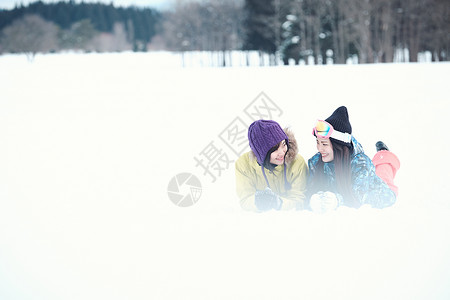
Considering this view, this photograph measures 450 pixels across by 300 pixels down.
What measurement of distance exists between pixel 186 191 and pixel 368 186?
2434 millimetres

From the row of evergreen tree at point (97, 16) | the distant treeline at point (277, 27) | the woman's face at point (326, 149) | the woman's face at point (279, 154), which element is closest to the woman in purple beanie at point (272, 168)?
the woman's face at point (279, 154)

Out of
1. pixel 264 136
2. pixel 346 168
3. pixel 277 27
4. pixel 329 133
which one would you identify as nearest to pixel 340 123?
pixel 329 133

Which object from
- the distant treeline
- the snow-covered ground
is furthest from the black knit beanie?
the distant treeline

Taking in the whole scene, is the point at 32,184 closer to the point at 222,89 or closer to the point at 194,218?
the point at 194,218

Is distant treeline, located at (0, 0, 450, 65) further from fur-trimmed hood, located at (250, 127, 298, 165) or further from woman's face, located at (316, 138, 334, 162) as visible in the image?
woman's face, located at (316, 138, 334, 162)

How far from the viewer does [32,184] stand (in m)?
6.14

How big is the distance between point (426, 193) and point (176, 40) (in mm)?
25754

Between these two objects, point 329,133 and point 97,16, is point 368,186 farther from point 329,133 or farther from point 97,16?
point 97,16

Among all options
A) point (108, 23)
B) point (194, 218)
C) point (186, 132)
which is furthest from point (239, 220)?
point (108, 23)

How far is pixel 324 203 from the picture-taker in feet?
10.6

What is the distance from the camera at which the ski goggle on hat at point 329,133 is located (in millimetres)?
3535

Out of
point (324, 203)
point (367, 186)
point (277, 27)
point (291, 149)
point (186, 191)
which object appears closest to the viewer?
point (324, 203)

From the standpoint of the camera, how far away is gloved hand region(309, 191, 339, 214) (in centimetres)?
321

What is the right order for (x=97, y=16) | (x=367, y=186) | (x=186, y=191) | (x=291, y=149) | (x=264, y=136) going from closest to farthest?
(x=264, y=136) < (x=367, y=186) < (x=291, y=149) < (x=186, y=191) < (x=97, y=16)
